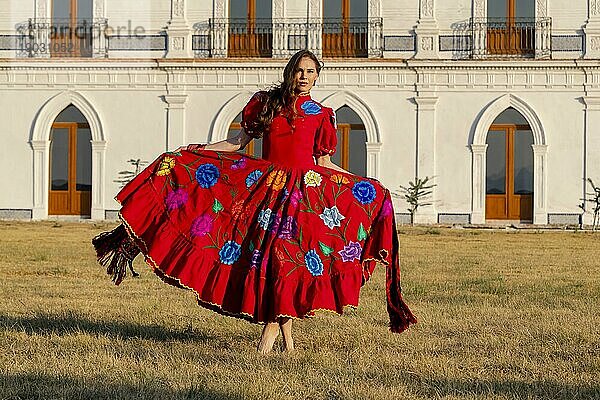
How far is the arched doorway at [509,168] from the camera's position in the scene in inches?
1040

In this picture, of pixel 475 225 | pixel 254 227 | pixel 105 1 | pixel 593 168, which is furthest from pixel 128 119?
pixel 254 227

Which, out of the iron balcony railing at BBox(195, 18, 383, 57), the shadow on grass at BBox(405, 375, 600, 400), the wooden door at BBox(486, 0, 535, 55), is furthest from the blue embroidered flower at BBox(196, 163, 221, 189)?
the wooden door at BBox(486, 0, 535, 55)

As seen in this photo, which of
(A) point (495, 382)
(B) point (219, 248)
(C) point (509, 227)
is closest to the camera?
(A) point (495, 382)

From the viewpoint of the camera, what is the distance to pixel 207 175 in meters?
6.79

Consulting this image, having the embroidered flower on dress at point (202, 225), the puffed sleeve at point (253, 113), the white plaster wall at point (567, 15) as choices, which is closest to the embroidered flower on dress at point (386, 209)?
the puffed sleeve at point (253, 113)

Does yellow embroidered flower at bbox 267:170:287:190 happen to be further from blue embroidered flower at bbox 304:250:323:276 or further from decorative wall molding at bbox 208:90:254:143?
decorative wall molding at bbox 208:90:254:143

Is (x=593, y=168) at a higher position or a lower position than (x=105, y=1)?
lower

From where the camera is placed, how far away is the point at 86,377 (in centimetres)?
539

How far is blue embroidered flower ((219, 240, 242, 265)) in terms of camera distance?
21.0 ft

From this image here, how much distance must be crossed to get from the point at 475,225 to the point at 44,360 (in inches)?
801

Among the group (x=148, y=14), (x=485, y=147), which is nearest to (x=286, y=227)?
(x=485, y=147)

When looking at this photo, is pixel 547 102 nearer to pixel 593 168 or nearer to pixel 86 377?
pixel 593 168

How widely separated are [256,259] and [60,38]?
22062 mm

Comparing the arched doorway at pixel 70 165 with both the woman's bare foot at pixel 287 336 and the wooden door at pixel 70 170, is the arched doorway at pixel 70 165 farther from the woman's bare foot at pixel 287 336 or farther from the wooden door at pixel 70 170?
the woman's bare foot at pixel 287 336
